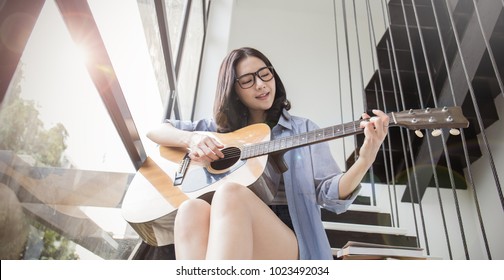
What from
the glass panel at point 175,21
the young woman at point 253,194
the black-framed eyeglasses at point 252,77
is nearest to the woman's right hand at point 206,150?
the young woman at point 253,194

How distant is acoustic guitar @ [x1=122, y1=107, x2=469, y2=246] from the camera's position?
2.94 feet

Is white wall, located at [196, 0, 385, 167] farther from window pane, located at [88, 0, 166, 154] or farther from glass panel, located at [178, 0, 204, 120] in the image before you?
window pane, located at [88, 0, 166, 154]

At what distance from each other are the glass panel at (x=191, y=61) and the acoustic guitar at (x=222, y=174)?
1.02 m

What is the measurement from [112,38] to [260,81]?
464 millimetres

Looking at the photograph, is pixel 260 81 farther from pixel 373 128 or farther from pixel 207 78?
pixel 207 78

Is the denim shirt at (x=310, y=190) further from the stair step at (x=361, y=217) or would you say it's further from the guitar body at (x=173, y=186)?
the stair step at (x=361, y=217)

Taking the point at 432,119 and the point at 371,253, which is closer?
the point at 371,253

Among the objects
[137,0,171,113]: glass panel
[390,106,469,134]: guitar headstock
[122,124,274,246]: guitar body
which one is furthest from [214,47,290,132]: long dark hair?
[390,106,469,134]: guitar headstock

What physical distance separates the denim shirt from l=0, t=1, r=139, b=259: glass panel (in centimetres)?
47

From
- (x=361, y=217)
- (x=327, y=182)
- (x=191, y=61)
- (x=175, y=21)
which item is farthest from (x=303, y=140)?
(x=191, y=61)

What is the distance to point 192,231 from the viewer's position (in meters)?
0.76

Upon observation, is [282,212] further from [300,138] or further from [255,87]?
[255,87]

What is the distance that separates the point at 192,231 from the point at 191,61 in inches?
67.2

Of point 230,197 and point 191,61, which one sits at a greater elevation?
point 191,61
